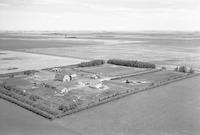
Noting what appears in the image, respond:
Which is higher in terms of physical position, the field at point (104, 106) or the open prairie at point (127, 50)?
the open prairie at point (127, 50)

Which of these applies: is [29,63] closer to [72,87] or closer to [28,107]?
[72,87]

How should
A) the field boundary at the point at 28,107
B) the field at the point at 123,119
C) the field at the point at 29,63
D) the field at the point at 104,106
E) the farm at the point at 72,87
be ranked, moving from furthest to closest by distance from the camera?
the field at the point at 29,63
the farm at the point at 72,87
the field boundary at the point at 28,107
the field at the point at 104,106
the field at the point at 123,119

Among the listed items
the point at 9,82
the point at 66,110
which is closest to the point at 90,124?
the point at 66,110

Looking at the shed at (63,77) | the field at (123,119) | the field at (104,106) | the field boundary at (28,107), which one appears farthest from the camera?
the shed at (63,77)

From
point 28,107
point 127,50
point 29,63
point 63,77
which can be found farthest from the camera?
point 127,50

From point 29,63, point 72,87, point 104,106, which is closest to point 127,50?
point 29,63

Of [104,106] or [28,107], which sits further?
[104,106]

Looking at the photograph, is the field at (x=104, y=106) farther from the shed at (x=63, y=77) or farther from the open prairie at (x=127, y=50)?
the open prairie at (x=127, y=50)

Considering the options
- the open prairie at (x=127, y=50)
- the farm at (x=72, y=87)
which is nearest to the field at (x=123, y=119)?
the farm at (x=72, y=87)

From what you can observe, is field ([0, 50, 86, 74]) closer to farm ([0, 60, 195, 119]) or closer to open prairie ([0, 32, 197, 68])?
farm ([0, 60, 195, 119])
